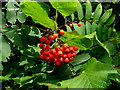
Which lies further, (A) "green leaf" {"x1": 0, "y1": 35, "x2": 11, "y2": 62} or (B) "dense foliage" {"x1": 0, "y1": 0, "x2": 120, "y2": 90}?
(A) "green leaf" {"x1": 0, "y1": 35, "x2": 11, "y2": 62}

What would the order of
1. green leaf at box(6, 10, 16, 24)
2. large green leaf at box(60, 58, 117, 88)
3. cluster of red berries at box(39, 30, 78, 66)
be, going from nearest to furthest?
large green leaf at box(60, 58, 117, 88), cluster of red berries at box(39, 30, 78, 66), green leaf at box(6, 10, 16, 24)

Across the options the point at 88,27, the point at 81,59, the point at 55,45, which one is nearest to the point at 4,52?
the point at 55,45

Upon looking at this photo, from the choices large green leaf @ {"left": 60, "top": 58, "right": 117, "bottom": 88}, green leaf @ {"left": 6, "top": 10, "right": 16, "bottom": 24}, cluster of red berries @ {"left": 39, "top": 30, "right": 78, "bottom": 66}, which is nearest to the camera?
large green leaf @ {"left": 60, "top": 58, "right": 117, "bottom": 88}

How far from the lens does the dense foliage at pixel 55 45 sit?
2.92 feet

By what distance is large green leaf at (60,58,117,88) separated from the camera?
83 centimetres

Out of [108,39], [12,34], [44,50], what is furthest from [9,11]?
[108,39]

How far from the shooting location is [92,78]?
2.83 ft

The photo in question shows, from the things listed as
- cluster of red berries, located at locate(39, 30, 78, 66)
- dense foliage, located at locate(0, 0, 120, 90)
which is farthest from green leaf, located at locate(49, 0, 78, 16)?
cluster of red berries, located at locate(39, 30, 78, 66)

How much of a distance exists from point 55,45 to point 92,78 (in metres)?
0.35

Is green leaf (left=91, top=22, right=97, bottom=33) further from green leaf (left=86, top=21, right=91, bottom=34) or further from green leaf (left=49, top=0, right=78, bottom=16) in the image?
green leaf (left=49, top=0, right=78, bottom=16)

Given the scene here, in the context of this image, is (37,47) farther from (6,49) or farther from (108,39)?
(108,39)

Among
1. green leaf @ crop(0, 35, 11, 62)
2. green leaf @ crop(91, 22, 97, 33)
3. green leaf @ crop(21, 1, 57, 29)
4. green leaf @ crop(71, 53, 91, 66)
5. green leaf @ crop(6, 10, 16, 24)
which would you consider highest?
green leaf @ crop(21, 1, 57, 29)

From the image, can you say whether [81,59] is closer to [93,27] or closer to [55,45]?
[55,45]

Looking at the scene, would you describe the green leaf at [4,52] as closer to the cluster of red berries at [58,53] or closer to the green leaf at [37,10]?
the cluster of red berries at [58,53]
